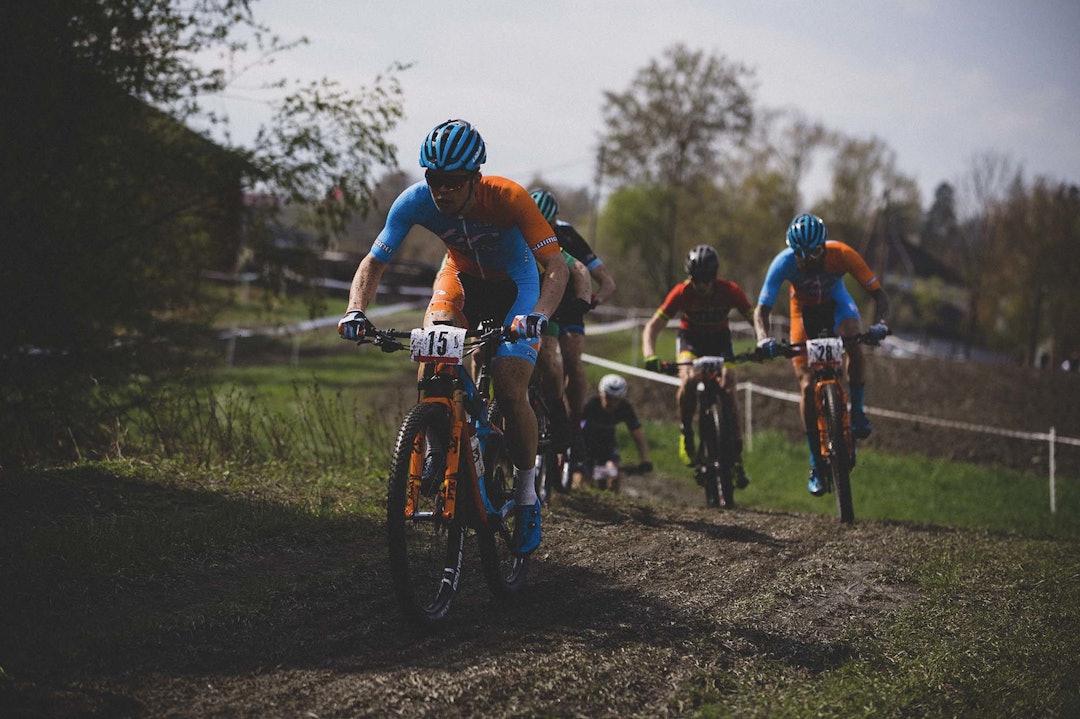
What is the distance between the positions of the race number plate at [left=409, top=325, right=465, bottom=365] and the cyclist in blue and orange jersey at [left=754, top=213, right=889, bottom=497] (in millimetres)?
4532

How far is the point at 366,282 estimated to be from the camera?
16.9 feet

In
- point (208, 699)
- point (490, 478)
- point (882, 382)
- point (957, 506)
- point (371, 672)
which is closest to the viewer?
point (208, 699)

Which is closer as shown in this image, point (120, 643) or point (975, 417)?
point (120, 643)

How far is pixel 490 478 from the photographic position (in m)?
5.21

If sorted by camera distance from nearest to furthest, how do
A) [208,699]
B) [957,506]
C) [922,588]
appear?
1. [208,699]
2. [922,588]
3. [957,506]

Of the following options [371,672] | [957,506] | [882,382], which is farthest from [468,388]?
[882,382]

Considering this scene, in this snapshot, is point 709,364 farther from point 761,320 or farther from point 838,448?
point 838,448

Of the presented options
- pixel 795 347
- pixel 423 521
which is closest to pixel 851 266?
pixel 795 347

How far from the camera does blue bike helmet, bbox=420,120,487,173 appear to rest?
4934 mm

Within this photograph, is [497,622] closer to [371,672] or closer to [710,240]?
[371,672]

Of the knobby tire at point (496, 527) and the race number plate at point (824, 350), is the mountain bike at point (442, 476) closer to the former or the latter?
the knobby tire at point (496, 527)

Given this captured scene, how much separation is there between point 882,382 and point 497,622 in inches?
754

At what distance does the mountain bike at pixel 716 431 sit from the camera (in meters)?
9.18

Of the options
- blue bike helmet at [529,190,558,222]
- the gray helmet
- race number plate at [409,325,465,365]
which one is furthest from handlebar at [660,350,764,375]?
race number plate at [409,325,465,365]
